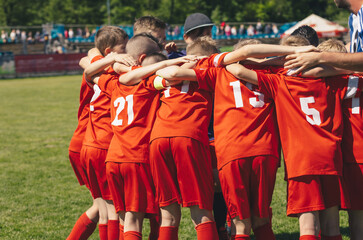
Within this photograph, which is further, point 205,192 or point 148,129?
point 148,129

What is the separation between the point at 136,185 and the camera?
379cm

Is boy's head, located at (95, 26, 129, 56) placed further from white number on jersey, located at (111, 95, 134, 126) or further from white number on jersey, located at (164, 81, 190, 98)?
white number on jersey, located at (164, 81, 190, 98)

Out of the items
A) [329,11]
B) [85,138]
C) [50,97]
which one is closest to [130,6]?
[329,11]

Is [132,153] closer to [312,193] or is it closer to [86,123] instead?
[86,123]

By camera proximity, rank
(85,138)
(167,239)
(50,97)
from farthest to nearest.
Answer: (50,97), (85,138), (167,239)

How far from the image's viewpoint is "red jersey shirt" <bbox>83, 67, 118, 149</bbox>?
4.25 m

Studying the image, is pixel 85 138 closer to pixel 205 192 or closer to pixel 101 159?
pixel 101 159

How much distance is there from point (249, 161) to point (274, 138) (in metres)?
0.26

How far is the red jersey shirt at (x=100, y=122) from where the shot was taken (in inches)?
167

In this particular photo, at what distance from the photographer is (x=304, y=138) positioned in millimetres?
3424

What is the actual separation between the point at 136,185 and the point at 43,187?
3.98 m

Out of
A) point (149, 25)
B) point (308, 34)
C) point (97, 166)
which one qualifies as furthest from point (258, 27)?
point (97, 166)

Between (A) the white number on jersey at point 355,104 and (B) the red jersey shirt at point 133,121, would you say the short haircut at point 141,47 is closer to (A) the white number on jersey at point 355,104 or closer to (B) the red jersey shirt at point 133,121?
(B) the red jersey shirt at point 133,121

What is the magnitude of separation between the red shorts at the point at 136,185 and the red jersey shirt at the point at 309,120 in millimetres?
1073
